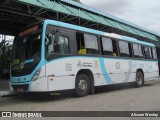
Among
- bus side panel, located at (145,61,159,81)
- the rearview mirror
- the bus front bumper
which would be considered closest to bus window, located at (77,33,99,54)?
the rearview mirror

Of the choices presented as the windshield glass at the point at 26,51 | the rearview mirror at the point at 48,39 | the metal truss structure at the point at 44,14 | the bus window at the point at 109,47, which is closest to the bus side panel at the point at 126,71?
the bus window at the point at 109,47

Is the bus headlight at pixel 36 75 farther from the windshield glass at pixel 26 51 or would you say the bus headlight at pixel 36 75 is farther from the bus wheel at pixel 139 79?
the bus wheel at pixel 139 79

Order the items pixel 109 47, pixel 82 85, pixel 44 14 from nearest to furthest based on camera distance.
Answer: pixel 82 85 → pixel 109 47 → pixel 44 14

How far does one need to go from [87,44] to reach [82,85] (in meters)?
1.92

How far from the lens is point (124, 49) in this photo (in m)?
16.0

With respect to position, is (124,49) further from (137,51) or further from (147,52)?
(147,52)

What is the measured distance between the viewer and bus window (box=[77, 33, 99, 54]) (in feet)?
40.0

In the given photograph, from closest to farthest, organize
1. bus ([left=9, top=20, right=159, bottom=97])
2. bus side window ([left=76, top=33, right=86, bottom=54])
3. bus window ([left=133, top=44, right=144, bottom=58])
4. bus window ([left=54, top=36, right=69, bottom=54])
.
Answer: bus ([left=9, top=20, right=159, bottom=97])
bus window ([left=54, top=36, right=69, bottom=54])
bus side window ([left=76, top=33, right=86, bottom=54])
bus window ([left=133, top=44, right=144, bottom=58])

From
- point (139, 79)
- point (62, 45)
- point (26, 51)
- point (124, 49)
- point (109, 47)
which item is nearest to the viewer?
point (26, 51)

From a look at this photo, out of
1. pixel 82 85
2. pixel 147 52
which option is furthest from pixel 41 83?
pixel 147 52

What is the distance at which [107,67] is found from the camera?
45.6 feet

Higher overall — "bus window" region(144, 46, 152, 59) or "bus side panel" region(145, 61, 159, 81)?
"bus window" region(144, 46, 152, 59)

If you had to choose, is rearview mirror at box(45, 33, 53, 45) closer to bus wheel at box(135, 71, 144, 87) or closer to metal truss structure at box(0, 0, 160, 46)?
metal truss structure at box(0, 0, 160, 46)

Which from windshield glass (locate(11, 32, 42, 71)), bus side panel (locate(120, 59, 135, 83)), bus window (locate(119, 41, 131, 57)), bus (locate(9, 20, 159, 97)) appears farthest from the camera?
bus window (locate(119, 41, 131, 57))
